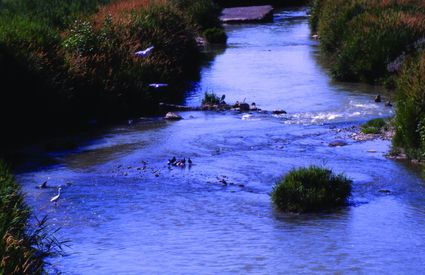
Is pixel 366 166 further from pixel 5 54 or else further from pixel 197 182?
pixel 5 54

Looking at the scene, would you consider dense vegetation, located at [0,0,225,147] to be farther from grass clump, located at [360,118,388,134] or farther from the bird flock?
grass clump, located at [360,118,388,134]

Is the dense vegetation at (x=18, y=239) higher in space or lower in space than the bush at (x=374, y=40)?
higher

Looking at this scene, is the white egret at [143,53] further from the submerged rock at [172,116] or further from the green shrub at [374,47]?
the green shrub at [374,47]

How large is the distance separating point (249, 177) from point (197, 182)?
2.79ft

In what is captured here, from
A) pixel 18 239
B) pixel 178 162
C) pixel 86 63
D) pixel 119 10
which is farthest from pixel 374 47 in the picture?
pixel 18 239

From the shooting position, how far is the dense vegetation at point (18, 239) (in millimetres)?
8570

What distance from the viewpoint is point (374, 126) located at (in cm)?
1861

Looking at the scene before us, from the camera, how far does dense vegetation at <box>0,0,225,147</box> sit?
1847 cm

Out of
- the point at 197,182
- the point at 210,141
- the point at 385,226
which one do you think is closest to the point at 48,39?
the point at 210,141

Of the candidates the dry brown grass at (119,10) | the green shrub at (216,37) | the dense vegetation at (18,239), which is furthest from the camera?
the green shrub at (216,37)

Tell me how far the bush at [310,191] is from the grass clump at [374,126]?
204 inches

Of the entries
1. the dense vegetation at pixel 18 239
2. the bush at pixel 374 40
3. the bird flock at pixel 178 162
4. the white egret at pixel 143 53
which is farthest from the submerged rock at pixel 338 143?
the dense vegetation at pixel 18 239

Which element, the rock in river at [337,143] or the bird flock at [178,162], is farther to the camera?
the rock in river at [337,143]

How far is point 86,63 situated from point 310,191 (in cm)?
926
